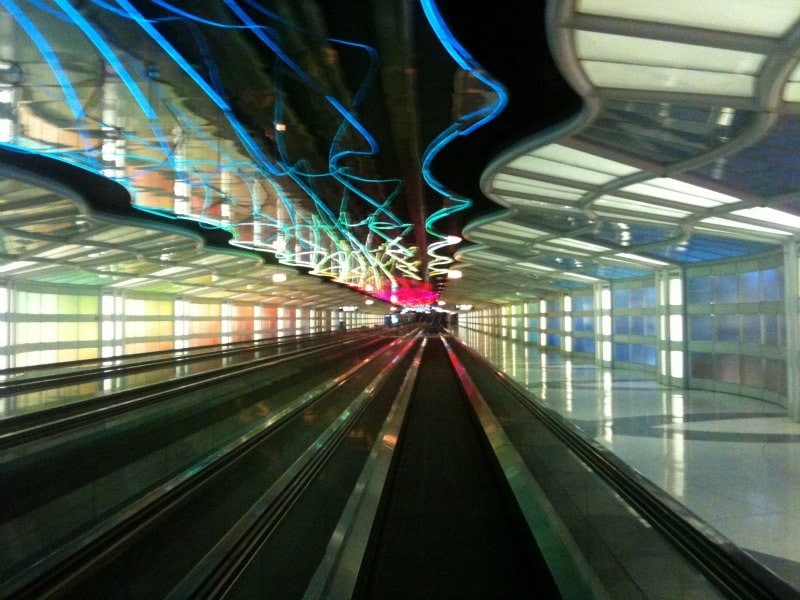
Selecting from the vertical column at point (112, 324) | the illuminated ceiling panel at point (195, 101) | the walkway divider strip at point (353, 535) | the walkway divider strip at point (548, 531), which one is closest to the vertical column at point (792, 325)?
the walkway divider strip at point (548, 531)

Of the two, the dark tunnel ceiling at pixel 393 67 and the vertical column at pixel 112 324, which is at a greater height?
the dark tunnel ceiling at pixel 393 67

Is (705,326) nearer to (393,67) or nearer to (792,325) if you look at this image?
(792,325)

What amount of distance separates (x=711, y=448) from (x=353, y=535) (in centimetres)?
617

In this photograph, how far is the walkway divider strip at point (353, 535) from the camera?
3.68m

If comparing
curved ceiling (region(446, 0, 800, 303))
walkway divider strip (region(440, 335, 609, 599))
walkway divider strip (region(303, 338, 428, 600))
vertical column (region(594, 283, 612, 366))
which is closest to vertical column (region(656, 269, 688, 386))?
curved ceiling (region(446, 0, 800, 303))

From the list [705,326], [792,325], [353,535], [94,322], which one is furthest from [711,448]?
[94,322]

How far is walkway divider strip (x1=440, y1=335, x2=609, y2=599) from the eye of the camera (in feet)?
12.0

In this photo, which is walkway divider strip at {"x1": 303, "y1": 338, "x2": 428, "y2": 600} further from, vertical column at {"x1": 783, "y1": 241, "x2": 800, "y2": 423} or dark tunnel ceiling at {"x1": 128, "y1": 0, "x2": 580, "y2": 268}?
vertical column at {"x1": 783, "y1": 241, "x2": 800, "y2": 423}

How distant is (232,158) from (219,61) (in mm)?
3043

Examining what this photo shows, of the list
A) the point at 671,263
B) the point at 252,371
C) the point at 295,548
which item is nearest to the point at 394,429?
the point at 295,548

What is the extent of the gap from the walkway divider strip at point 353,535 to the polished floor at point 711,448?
303cm

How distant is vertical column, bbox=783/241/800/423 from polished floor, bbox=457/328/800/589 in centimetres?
48

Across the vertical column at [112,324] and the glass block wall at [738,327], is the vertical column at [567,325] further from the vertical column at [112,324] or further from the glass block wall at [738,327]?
the vertical column at [112,324]

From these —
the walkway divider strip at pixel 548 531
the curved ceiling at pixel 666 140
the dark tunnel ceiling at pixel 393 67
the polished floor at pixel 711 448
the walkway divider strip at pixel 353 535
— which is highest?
the dark tunnel ceiling at pixel 393 67
